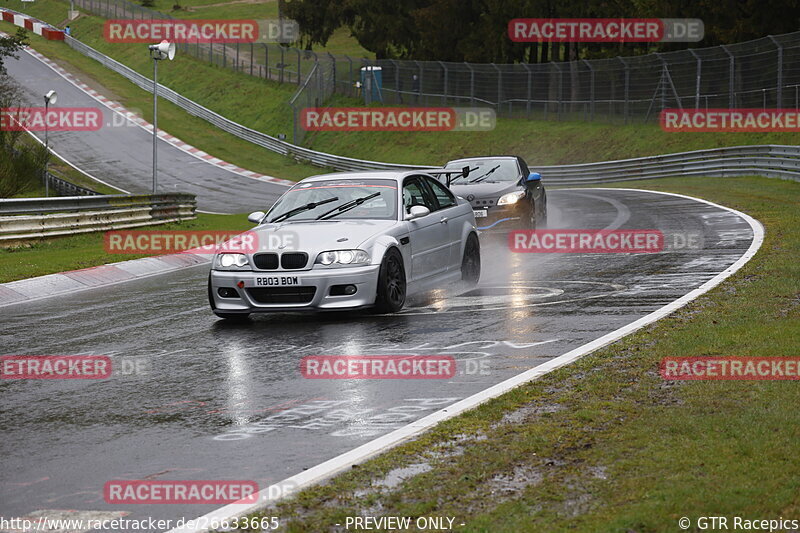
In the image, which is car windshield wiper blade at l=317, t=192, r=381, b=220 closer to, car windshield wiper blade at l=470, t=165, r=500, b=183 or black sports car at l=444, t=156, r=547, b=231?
black sports car at l=444, t=156, r=547, b=231

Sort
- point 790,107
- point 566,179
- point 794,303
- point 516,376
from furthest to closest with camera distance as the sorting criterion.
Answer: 1. point 566,179
2. point 790,107
3. point 794,303
4. point 516,376

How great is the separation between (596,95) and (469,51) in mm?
11351

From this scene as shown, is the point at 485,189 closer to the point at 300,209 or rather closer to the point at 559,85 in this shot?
the point at 300,209

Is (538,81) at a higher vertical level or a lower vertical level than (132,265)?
higher

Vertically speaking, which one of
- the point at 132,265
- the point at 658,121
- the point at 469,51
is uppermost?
the point at 469,51

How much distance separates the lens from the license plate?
35.9 ft

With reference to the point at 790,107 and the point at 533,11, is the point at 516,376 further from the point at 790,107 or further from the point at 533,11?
the point at 533,11

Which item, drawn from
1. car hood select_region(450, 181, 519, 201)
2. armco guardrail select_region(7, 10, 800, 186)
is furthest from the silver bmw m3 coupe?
armco guardrail select_region(7, 10, 800, 186)

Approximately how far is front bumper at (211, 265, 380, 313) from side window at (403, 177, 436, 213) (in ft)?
5.18

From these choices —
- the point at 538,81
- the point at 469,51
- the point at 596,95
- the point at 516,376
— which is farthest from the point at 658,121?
A: the point at 516,376

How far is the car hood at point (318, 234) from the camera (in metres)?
11.1

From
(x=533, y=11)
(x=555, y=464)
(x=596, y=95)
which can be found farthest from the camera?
(x=533, y=11)

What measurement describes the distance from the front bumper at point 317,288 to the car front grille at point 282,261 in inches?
2.9

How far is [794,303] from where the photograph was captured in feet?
33.7
